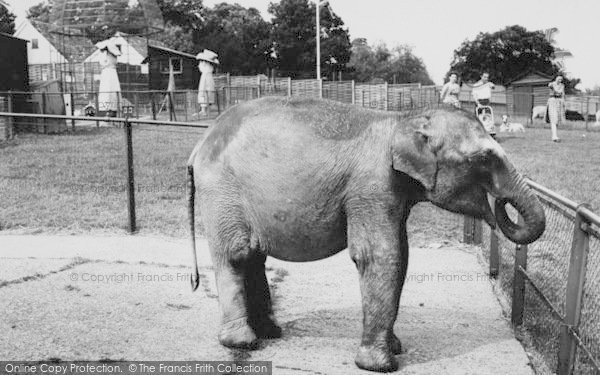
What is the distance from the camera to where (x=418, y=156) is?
3629 mm

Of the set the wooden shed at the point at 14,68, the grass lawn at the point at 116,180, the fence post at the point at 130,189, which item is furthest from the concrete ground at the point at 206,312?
the wooden shed at the point at 14,68

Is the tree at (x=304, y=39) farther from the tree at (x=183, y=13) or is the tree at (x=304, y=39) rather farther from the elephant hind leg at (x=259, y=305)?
the elephant hind leg at (x=259, y=305)

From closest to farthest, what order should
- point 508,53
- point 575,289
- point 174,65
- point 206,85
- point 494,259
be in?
point 575,289, point 494,259, point 206,85, point 174,65, point 508,53

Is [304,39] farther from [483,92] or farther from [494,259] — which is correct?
[494,259]

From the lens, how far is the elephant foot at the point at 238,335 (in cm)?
412

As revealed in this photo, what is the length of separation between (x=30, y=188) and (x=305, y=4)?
67.1 meters

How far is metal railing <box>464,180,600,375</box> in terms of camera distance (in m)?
3.54

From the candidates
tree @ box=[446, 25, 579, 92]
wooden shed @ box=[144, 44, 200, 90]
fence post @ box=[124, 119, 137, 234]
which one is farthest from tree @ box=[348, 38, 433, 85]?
fence post @ box=[124, 119, 137, 234]

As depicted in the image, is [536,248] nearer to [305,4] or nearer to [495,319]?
[495,319]

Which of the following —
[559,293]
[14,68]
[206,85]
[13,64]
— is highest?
[13,64]

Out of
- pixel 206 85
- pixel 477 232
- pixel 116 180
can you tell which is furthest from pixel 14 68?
pixel 477 232

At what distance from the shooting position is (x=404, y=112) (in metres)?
3.94

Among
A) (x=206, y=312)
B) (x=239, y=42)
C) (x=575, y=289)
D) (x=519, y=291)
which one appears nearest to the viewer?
(x=575, y=289)

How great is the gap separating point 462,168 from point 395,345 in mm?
1186
